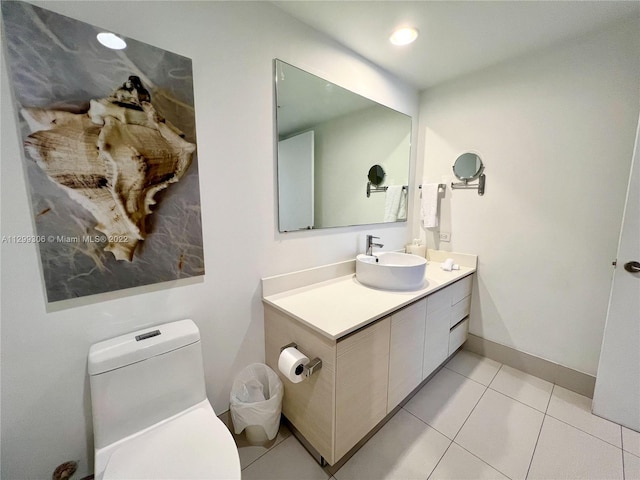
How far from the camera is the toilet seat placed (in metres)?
0.81

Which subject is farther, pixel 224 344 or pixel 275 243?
pixel 275 243

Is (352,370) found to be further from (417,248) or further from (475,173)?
(475,173)

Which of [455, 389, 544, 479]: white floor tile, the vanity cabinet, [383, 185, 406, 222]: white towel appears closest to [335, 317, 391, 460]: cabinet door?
the vanity cabinet

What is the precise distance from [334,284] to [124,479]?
1216 millimetres

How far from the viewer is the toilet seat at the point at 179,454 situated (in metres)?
0.81

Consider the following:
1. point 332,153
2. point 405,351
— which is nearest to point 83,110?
point 332,153

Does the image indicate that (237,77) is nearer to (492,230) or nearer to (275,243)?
(275,243)

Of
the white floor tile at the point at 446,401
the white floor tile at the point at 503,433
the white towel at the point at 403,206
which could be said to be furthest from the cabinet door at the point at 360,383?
the white towel at the point at 403,206

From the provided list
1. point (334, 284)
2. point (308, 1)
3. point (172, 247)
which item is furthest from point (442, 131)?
point (172, 247)

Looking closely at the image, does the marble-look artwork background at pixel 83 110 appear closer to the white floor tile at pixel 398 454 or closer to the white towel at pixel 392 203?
the white floor tile at pixel 398 454

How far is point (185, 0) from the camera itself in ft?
3.46

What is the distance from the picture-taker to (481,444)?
1.34 meters

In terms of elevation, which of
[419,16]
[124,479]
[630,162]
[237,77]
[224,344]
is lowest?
[124,479]

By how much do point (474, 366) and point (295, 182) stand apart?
2.01 m
